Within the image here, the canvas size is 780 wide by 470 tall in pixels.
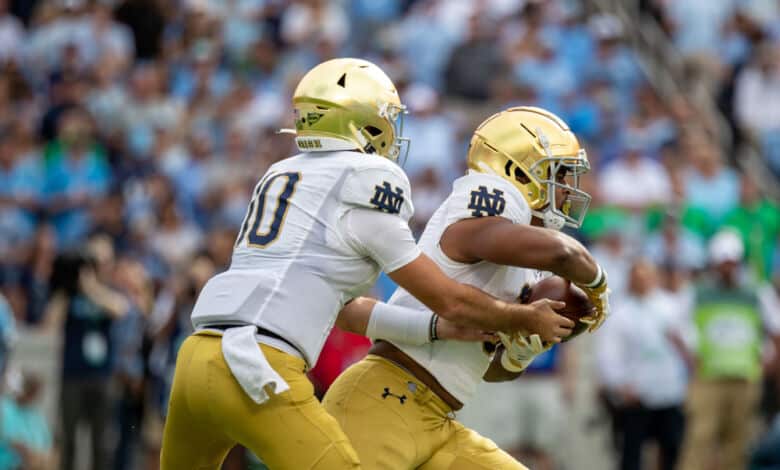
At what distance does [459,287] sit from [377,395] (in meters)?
0.53

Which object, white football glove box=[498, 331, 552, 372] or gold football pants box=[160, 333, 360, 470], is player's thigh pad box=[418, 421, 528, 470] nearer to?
white football glove box=[498, 331, 552, 372]

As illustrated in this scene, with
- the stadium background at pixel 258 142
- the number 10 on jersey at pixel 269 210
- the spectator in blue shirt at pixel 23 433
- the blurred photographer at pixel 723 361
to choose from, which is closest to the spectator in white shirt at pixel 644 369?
the blurred photographer at pixel 723 361

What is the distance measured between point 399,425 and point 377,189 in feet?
2.80

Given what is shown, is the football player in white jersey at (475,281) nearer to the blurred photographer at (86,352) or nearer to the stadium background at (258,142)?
the stadium background at (258,142)

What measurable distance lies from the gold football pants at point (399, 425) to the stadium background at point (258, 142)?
434cm

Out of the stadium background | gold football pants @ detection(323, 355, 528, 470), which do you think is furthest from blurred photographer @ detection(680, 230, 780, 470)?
gold football pants @ detection(323, 355, 528, 470)

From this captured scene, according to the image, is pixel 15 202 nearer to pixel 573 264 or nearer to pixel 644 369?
pixel 644 369

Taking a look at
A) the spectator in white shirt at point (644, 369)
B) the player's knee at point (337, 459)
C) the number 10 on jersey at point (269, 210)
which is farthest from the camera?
the spectator in white shirt at point (644, 369)

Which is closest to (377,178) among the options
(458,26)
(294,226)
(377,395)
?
(294,226)

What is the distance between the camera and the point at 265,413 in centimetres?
459

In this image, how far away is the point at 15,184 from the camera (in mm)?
12406

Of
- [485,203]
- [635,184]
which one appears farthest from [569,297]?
[635,184]

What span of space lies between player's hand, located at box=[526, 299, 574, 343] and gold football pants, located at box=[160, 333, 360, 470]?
78cm

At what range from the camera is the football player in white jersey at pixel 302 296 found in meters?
4.59
